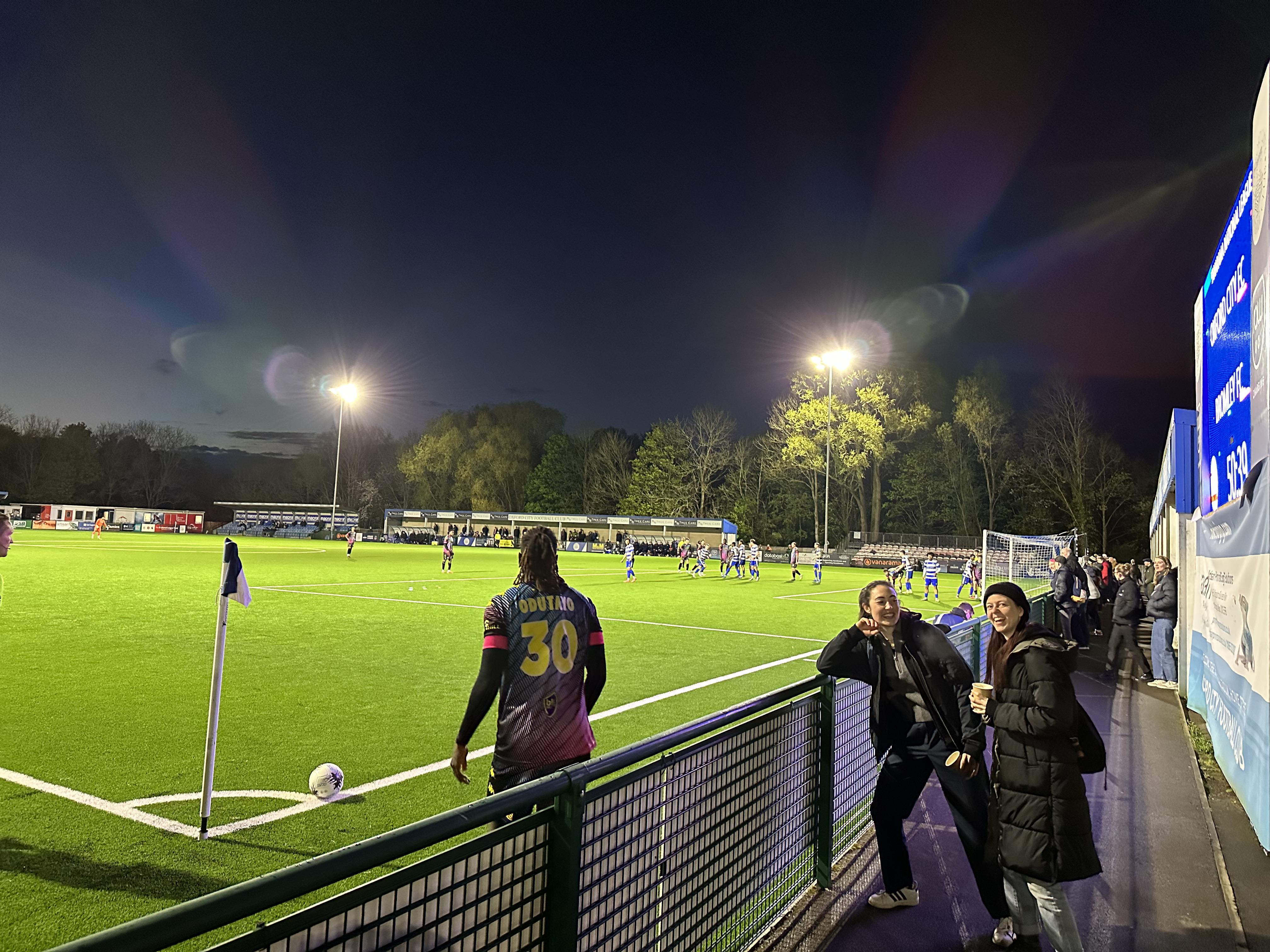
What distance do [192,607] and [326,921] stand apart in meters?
18.3

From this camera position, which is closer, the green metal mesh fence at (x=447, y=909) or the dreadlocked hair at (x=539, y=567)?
the green metal mesh fence at (x=447, y=909)

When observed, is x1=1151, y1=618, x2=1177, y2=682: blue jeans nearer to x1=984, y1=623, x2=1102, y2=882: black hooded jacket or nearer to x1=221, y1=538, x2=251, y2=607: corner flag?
x1=984, y1=623, x2=1102, y2=882: black hooded jacket

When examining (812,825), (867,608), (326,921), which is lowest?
(812,825)

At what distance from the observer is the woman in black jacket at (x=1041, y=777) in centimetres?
352

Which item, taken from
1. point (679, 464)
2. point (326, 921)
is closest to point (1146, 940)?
point (326, 921)

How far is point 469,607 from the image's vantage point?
768 inches

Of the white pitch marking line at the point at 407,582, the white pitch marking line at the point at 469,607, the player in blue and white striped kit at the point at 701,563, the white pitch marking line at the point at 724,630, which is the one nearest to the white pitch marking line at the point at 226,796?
the white pitch marking line at the point at 469,607

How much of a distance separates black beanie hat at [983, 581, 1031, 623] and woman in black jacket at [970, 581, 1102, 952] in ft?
0.13

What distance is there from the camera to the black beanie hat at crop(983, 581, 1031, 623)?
3826 mm

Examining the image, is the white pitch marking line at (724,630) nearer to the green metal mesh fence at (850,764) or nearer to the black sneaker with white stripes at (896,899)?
the green metal mesh fence at (850,764)

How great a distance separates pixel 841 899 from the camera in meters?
4.54

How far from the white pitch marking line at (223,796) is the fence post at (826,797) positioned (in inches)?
98.9

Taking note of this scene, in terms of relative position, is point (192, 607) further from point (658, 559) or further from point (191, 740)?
point (658, 559)

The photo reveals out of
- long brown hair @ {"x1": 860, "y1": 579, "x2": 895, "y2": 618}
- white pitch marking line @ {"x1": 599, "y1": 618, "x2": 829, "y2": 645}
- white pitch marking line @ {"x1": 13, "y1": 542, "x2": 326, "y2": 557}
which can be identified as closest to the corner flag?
long brown hair @ {"x1": 860, "y1": 579, "x2": 895, "y2": 618}
